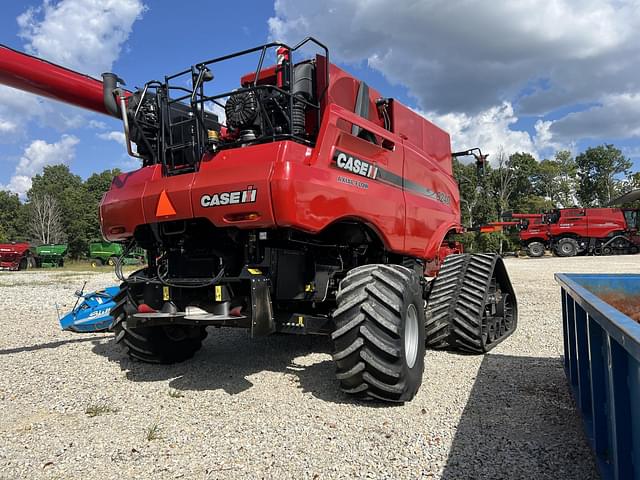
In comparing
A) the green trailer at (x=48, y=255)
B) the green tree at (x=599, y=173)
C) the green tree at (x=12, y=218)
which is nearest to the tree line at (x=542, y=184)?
the green tree at (x=599, y=173)

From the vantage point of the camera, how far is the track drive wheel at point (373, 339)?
4043 mm

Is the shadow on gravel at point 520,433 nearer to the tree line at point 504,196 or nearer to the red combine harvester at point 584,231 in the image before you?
the red combine harvester at point 584,231

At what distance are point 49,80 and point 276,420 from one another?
13.4 feet

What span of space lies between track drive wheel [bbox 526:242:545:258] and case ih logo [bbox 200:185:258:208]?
28.4 metres

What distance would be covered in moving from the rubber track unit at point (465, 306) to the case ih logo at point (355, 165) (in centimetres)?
202

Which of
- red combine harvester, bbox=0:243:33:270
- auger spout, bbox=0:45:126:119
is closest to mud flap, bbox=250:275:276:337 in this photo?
auger spout, bbox=0:45:126:119

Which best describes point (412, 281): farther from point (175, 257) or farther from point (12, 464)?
point (12, 464)

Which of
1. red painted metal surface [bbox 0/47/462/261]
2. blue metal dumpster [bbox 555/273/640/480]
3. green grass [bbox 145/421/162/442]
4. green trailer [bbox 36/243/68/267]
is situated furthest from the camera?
green trailer [bbox 36/243/68/267]

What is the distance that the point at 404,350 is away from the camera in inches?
164

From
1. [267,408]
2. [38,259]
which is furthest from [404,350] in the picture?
[38,259]

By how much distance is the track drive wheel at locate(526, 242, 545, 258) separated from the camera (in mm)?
29094

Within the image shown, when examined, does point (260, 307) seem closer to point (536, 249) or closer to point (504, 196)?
point (536, 249)

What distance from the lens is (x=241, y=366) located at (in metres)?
5.69

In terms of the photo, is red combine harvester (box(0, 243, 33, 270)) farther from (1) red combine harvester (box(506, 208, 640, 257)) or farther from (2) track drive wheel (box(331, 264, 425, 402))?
(2) track drive wheel (box(331, 264, 425, 402))
